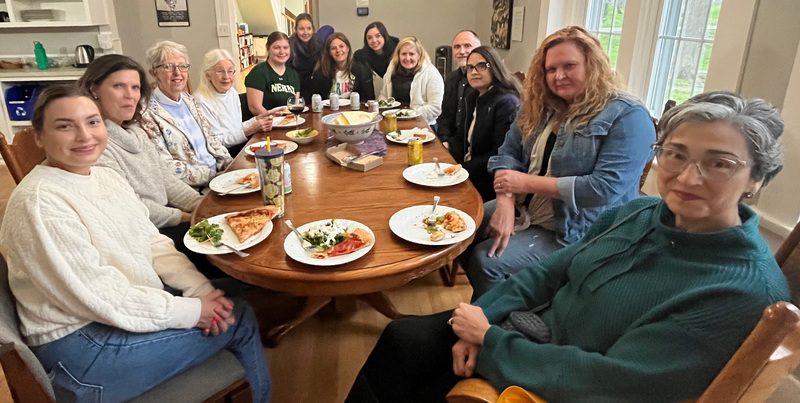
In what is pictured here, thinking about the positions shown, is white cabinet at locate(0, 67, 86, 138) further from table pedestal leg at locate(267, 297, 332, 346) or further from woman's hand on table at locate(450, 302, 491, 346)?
woman's hand on table at locate(450, 302, 491, 346)

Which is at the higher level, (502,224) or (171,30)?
(171,30)

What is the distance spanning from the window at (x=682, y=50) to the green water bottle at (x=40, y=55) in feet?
16.5

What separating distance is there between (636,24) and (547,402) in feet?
7.36

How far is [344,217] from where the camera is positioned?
58.6 inches

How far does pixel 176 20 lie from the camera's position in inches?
195

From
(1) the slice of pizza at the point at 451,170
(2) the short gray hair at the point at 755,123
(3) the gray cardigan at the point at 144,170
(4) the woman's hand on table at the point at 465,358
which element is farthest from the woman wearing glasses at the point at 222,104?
(2) the short gray hair at the point at 755,123

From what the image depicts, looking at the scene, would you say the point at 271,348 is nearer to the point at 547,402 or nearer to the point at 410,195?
the point at 410,195

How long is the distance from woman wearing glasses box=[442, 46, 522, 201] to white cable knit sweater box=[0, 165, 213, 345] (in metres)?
1.65

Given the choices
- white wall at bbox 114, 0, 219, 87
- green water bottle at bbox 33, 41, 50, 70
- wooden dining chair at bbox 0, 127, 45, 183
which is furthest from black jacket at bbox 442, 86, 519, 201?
green water bottle at bbox 33, 41, 50, 70

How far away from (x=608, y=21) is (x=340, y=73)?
6.46ft

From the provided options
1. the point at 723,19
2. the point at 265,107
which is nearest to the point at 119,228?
the point at 723,19

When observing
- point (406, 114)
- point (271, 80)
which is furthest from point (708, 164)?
point (271, 80)

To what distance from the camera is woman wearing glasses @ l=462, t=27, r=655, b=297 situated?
1600mm

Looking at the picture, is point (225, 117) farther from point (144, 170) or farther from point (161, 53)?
point (144, 170)
